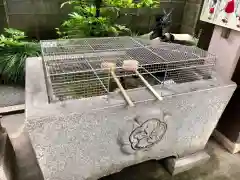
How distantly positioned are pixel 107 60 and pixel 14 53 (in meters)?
1.36

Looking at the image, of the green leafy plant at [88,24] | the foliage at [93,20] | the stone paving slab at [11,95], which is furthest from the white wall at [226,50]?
the stone paving slab at [11,95]

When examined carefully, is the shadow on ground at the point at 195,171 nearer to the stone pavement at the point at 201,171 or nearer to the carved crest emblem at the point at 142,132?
the stone pavement at the point at 201,171

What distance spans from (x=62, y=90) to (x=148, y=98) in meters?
0.40

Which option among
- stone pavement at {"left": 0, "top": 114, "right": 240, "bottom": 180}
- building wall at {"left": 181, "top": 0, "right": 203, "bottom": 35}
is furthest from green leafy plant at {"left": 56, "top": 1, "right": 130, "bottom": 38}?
stone pavement at {"left": 0, "top": 114, "right": 240, "bottom": 180}

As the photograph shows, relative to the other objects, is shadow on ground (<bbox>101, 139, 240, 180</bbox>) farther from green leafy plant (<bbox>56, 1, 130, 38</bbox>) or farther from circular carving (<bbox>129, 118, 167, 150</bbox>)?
green leafy plant (<bbox>56, 1, 130, 38</bbox>)

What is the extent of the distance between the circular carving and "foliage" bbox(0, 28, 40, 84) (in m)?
1.47

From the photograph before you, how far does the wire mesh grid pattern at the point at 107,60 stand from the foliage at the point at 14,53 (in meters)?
0.88

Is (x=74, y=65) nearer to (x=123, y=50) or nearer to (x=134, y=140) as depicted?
(x=123, y=50)

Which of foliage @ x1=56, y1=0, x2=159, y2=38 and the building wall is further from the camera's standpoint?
the building wall

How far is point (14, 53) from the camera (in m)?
2.04

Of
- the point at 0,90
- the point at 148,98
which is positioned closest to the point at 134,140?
the point at 148,98

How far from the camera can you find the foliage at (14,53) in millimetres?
1976

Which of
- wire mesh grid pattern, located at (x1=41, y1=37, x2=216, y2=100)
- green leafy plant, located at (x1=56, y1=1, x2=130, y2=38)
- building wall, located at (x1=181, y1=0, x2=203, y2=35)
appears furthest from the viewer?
building wall, located at (x1=181, y1=0, x2=203, y2=35)

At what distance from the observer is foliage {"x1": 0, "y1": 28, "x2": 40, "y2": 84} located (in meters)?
1.98
